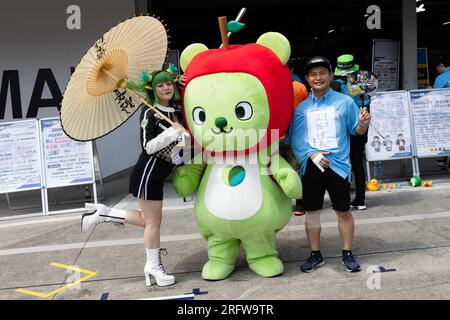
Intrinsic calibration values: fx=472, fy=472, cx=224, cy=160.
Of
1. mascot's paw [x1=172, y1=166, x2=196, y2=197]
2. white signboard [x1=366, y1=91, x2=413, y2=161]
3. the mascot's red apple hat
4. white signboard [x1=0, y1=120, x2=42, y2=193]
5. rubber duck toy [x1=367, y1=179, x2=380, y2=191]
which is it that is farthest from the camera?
white signboard [x1=366, y1=91, x2=413, y2=161]

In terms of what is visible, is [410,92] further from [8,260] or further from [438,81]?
[8,260]

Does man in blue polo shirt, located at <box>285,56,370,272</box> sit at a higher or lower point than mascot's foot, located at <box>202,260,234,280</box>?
higher

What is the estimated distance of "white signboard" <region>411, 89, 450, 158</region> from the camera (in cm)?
690

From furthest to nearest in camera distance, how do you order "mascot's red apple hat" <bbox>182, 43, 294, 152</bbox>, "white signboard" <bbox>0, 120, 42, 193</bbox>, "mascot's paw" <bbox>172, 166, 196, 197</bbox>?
"white signboard" <bbox>0, 120, 42, 193</bbox> < "mascot's paw" <bbox>172, 166, 196, 197</bbox> < "mascot's red apple hat" <bbox>182, 43, 294, 152</bbox>

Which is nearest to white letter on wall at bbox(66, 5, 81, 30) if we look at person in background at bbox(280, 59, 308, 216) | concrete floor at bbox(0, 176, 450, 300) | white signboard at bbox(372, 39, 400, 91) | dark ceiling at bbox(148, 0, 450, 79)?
dark ceiling at bbox(148, 0, 450, 79)

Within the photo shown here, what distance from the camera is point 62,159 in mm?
6477

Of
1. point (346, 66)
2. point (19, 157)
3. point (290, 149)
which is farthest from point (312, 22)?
point (290, 149)

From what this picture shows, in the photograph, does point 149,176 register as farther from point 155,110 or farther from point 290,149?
point 290,149

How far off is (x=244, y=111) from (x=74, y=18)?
6.03 metres

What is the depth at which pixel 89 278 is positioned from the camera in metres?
4.10

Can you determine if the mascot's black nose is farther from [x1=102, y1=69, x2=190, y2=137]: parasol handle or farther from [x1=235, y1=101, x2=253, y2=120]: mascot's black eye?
[x1=102, y1=69, x2=190, y2=137]: parasol handle

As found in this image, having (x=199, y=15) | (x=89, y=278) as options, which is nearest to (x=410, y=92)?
(x=89, y=278)

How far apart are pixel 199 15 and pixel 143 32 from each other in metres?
11.1

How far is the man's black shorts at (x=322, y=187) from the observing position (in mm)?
3779
